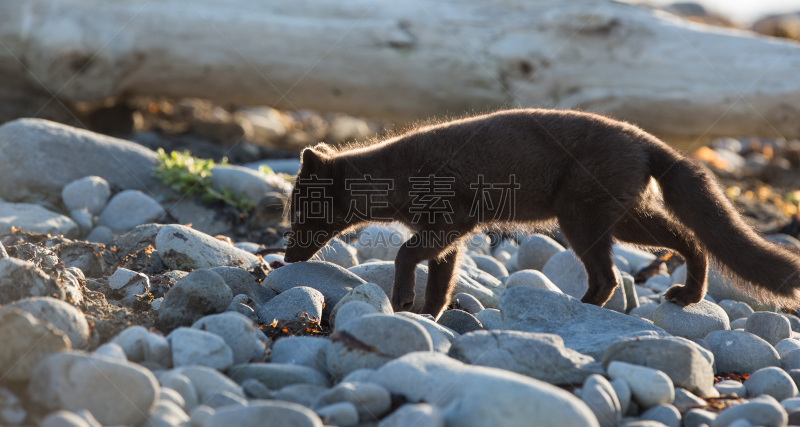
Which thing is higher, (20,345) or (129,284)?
(20,345)

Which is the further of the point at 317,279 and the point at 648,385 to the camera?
the point at 317,279

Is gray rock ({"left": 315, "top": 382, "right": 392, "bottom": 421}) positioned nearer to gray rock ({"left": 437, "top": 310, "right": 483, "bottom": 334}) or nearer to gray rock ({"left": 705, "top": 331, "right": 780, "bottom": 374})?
gray rock ({"left": 437, "top": 310, "right": 483, "bottom": 334})

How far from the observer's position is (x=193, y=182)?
8422 millimetres

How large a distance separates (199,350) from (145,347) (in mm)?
301

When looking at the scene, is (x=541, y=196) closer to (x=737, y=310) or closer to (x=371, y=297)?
(x=371, y=297)

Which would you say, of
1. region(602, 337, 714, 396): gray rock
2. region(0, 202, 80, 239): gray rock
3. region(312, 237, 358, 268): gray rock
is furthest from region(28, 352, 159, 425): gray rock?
region(0, 202, 80, 239): gray rock

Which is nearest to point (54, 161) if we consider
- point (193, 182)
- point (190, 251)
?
point (193, 182)

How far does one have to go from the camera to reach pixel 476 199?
228 inches

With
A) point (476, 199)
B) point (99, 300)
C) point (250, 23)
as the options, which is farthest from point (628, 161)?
point (250, 23)

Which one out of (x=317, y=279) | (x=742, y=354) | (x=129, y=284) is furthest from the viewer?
(x=317, y=279)

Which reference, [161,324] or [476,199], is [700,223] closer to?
[476,199]

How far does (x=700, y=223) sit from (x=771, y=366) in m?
1.11

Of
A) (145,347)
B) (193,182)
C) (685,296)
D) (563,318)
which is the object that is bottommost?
(193,182)

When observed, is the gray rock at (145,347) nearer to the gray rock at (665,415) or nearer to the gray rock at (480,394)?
the gray rock at (480,394)
